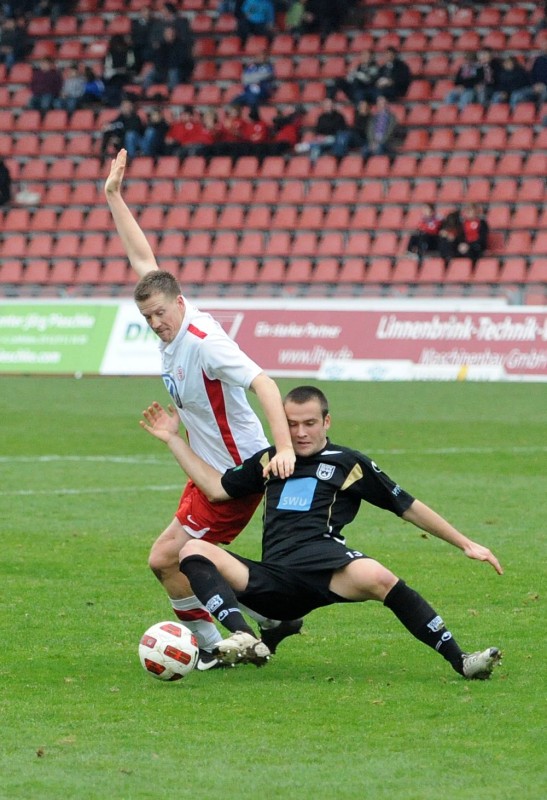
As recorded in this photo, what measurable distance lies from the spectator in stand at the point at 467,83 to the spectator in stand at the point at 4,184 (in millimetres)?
9719

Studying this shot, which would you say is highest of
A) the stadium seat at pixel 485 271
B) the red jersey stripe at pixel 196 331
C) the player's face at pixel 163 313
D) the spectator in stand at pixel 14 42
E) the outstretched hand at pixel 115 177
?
the outstretched hand at pixel 115 177

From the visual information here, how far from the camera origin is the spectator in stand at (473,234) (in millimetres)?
27047

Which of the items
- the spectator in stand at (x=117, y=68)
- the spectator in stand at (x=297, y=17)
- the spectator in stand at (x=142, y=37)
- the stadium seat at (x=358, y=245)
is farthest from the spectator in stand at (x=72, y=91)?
the stadium seat at (x=358, y=245)

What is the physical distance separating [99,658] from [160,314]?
162cm

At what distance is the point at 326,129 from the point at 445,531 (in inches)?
992

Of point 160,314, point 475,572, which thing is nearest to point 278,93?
point 475,572

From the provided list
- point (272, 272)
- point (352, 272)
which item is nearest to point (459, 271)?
point (352, 272)

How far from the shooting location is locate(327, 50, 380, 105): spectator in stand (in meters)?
30.7

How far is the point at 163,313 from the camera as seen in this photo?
21.5ft

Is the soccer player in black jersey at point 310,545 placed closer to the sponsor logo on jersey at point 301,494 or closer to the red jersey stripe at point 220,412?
the sponsor logo on jersey at point 301,494

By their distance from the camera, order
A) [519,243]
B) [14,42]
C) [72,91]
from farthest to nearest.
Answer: [14,42] → [72,91] → [519,243]

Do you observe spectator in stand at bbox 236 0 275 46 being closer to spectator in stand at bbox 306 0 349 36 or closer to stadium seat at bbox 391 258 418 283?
spectator in stand at bbox 306 0 349 36

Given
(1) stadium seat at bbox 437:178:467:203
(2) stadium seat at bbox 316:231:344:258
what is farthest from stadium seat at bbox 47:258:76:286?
(1) stadium seat at bbox 437:178:467:203

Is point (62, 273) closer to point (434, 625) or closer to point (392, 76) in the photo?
point (392, 76)
